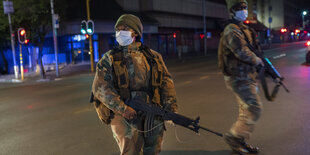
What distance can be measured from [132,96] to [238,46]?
170cm

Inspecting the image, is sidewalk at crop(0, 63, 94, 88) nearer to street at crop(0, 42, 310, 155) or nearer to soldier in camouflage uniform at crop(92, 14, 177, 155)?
street at crop(0, 42, 310, 155)

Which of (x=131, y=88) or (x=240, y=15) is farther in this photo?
(x=240, y=15)

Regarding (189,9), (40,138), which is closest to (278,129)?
(40,138)

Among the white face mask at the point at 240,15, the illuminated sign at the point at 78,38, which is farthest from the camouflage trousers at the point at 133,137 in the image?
the illuminated sign at the point at 78,38

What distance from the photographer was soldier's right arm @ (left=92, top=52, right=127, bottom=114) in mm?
2561

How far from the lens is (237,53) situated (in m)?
3.76

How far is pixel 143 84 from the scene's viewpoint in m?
2.68

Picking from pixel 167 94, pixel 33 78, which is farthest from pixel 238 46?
pixel 33 78

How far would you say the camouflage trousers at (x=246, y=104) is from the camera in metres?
3.83

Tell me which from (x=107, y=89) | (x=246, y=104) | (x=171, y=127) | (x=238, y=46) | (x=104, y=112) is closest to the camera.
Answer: (x=107, y=89)

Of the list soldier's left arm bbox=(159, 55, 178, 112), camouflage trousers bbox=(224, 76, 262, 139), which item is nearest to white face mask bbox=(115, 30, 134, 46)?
soldier's left arm bbox=(159, 55, 178, 112)

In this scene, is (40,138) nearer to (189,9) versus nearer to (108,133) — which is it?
(108,133)

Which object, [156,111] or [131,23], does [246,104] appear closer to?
[156,111]

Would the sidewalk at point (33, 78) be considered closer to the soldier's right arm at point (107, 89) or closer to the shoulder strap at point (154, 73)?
the soldier's right arm at point (107, 89)
